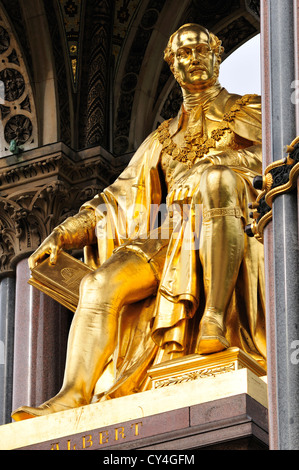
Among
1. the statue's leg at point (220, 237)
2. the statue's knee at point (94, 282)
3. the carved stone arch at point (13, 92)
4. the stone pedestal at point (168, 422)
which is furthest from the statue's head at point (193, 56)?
the stone pedestal at point (168, 422)

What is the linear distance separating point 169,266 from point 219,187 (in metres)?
0.50

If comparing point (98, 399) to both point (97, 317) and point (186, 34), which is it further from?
point (186, 34)

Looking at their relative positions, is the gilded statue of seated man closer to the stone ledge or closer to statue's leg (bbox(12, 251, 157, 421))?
statue's leg (bbox(12, 251, 157, 421))

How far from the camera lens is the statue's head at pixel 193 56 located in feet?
27.6

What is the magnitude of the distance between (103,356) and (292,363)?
2189 mm

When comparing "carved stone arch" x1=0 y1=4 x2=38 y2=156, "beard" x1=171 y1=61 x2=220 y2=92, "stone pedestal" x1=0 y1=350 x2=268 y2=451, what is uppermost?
"carved stone arch" x1=0 y1=4 x2=38 y2=156

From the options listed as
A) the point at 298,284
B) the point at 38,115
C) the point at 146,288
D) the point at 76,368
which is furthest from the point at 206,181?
the point at 38,115

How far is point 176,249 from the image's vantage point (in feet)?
25.6

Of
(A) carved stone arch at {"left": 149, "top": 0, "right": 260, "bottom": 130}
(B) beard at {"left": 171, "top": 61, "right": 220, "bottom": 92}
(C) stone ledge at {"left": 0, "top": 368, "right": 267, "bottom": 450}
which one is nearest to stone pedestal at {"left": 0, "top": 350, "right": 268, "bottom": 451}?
(C) stone ledge at {"left": 0, "top": 368, "right": 267, "bottom": 450}

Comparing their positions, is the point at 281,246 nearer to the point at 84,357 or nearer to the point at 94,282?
the point at 84,357

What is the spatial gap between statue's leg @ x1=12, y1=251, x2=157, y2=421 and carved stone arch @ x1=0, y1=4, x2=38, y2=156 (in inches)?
99.8

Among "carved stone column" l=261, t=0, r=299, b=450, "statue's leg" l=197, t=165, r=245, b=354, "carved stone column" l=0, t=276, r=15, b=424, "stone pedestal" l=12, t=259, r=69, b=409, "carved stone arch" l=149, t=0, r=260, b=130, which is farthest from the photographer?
"carved stone arch" l=149, t=0, r=260, b=130

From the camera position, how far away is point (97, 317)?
25.1 feet

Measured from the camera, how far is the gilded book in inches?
322
